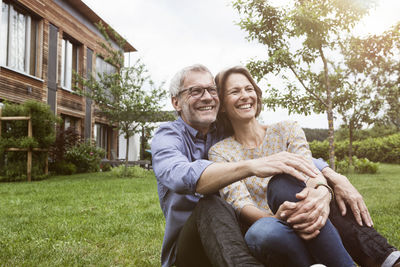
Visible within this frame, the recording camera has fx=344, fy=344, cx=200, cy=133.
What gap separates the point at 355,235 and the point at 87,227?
3316 mm

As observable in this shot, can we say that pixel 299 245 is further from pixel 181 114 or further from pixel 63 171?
pixel 63 171

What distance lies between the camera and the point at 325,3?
Result: 7809mm

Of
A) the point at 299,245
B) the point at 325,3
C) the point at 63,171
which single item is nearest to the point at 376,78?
the point at 325,3

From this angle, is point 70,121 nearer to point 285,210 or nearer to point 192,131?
point 192,131

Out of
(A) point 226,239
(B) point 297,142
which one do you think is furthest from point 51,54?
(A) point 226,239

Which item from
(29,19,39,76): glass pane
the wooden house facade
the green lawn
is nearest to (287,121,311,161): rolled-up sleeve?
the green lawn

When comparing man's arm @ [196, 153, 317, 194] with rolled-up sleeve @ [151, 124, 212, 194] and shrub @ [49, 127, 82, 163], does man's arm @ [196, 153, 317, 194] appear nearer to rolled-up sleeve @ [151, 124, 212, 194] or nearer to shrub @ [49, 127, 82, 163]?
rolled-up sleeve @ [151, 124, 212, 194]

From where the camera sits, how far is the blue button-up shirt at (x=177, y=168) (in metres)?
1.71

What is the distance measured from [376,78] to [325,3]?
28.9 ft

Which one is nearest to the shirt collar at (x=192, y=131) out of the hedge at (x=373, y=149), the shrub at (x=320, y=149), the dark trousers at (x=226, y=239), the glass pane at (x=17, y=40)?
the dark trousers at (x=226, y=239)

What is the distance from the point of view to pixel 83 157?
565 inches

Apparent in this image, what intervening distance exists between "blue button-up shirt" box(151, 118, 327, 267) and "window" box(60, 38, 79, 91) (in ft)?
48.2

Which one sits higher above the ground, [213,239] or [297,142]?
[297,142]

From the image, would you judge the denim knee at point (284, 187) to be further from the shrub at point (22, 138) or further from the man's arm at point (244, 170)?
the shrub at point (22, 138)
